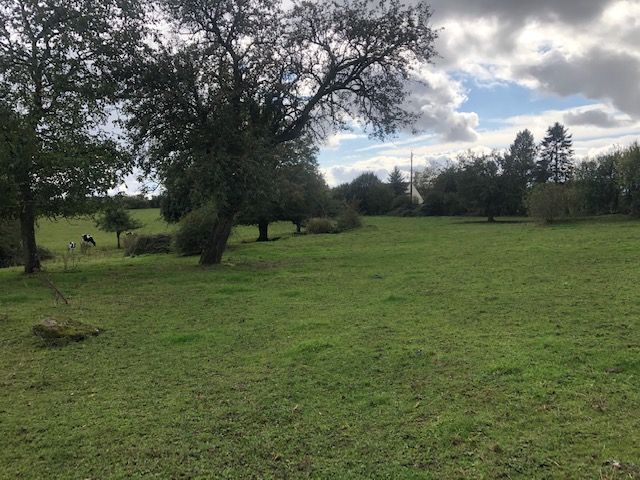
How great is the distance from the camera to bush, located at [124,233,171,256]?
27.3m

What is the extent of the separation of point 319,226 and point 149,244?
607 inches

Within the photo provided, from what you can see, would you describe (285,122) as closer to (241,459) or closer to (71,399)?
(71,399)

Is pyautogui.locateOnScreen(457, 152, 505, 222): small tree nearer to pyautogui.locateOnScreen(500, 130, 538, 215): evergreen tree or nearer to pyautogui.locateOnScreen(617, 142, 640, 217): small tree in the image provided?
pyautogui.locateOnScreen(500, 130, 538, 215): evergreen tree

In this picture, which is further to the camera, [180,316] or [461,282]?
[461,282]

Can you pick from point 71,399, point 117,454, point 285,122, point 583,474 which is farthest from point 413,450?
point 285,122

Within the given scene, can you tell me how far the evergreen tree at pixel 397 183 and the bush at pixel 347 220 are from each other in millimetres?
37920

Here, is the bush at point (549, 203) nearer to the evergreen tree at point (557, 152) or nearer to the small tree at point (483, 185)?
the small tree at point (483, 185)

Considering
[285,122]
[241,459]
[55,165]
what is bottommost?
[241,459]

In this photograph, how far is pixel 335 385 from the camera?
5.62 meters

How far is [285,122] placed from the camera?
61.6 feet

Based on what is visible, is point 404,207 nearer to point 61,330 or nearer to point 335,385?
point 61,330

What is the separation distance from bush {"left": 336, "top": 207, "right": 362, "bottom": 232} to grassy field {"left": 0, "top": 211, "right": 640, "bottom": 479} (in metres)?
30.2

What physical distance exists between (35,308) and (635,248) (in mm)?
18490

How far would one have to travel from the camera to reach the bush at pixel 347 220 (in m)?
41.8
